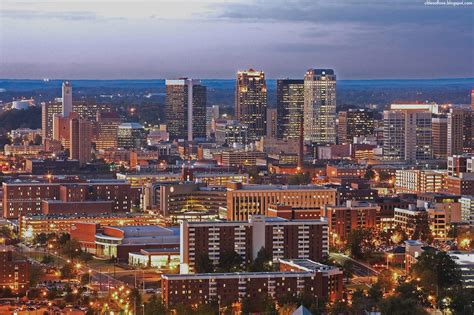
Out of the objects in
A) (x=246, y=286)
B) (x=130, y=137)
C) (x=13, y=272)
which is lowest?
(x=13, y=272)

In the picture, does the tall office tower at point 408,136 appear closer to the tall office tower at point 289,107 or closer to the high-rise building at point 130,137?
the tall office tower at point 289,107

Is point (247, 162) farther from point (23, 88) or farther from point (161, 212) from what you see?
point (23, 88)

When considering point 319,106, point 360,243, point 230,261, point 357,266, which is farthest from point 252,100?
point 230,261

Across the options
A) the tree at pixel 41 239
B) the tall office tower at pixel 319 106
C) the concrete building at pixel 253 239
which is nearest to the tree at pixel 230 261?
the concrete building at pixel 253 239

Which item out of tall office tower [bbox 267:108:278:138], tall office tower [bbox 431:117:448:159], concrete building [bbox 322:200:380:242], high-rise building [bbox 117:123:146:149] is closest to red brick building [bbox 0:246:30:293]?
concrete building [bbox 322:200:380:242]

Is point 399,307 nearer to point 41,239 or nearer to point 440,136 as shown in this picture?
point 41,239
